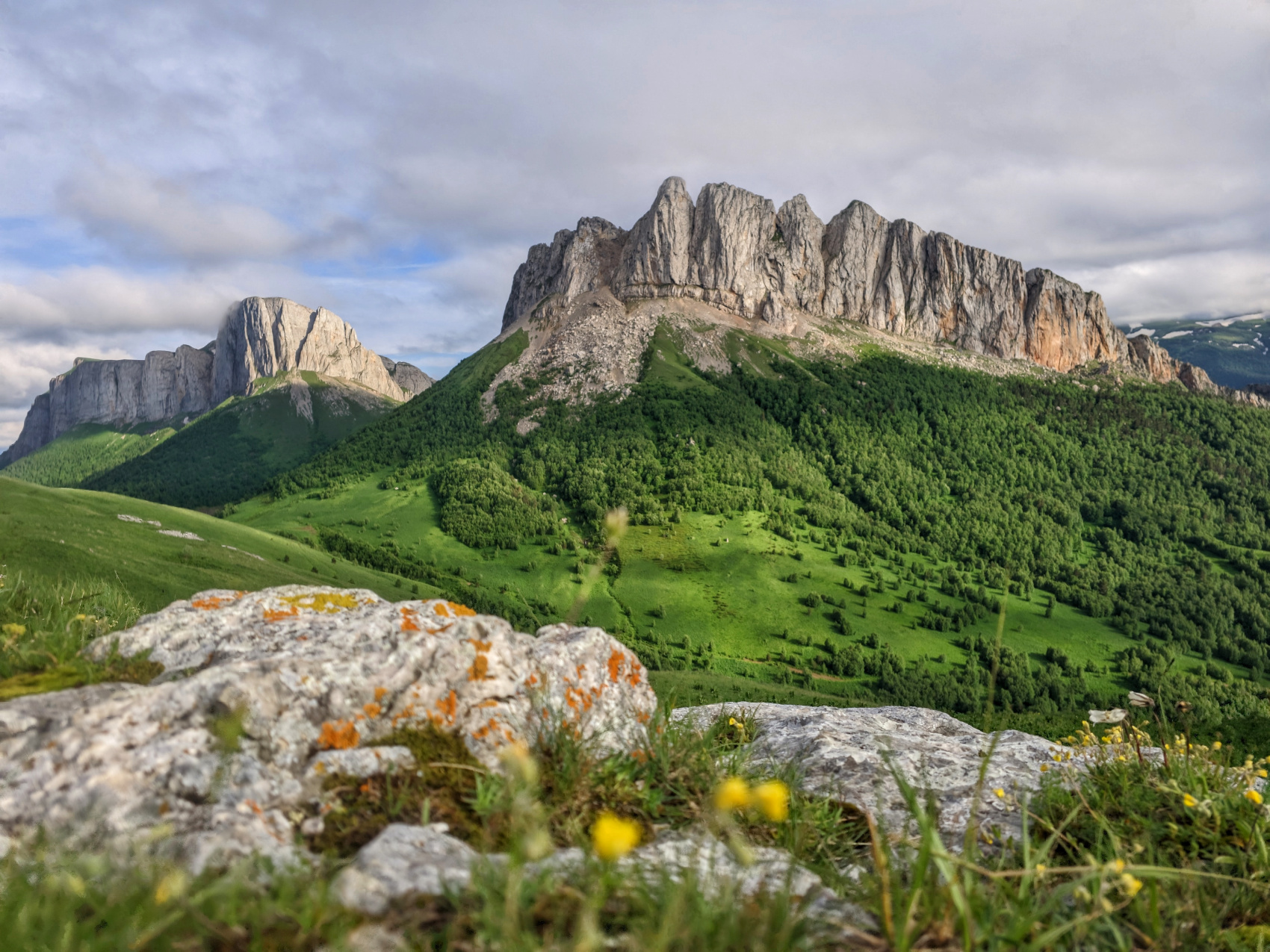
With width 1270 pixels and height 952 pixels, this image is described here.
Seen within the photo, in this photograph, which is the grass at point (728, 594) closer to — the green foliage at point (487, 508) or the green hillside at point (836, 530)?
the green hillside at point (836, 530)

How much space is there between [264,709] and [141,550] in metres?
58.9

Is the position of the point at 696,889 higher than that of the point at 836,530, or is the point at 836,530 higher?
the point at 696,889

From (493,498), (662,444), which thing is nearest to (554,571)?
(493,498)

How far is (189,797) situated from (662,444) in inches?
6257

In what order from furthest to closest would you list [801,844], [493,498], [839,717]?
[493,498] < [839,717] < [801,844]

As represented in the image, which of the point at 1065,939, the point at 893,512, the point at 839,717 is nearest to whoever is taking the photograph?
the point at 1065,939

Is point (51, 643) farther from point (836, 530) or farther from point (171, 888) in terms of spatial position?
point (836, 530)

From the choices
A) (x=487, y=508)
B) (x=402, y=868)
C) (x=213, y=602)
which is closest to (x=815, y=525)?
(x=487, y=508)

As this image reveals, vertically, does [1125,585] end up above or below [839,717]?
below

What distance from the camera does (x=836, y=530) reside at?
142 m

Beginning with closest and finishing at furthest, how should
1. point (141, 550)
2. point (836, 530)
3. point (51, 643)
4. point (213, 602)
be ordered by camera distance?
point (51, 643), point (213, 602), point (141, 550), point (836, 530)

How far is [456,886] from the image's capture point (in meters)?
2.55

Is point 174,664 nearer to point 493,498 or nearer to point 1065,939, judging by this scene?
point 1065,939


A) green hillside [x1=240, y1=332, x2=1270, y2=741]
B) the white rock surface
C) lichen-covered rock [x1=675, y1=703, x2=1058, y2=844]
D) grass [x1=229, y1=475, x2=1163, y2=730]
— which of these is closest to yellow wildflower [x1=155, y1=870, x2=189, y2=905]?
the white rock surface
